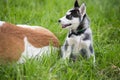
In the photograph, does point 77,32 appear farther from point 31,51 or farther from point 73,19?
point 31,51

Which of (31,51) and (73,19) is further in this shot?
(73,19)

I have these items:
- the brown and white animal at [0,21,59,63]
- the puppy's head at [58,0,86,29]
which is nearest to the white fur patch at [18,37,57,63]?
the brown and white animal at [0,21,59,63]

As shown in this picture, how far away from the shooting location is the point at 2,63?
4582 mm

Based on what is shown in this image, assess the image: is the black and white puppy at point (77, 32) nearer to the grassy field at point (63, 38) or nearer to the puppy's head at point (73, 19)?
the puppy's head at point (73, 19)

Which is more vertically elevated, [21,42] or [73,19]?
[73,19]

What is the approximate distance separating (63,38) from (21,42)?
122 cm

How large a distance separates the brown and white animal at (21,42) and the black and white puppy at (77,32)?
0.30 m

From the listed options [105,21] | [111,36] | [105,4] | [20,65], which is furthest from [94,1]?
[20,65]

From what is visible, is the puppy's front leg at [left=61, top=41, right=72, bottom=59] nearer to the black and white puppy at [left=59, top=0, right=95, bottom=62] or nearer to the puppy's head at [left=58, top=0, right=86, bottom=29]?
the black and white puppy at [left=59, top=0, right=95, bottom=62]

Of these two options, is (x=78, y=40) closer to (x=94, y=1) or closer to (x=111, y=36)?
(x=111, y=36)

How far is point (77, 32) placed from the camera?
196 inches

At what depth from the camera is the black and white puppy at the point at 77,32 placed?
492 centimetres

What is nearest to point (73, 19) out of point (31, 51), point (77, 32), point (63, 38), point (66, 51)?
point (77, 32)

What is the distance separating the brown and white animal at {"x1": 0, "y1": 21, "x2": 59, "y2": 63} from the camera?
4645 millimetres
